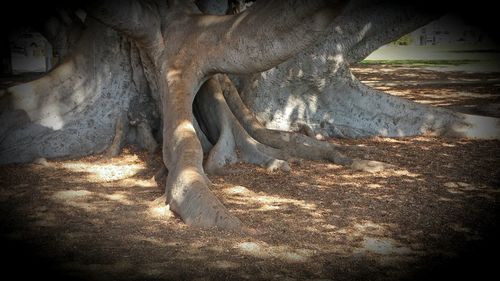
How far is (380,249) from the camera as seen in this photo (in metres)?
4.66

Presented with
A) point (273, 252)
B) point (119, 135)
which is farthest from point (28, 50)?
point (273, 252)

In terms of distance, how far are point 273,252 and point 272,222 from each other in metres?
0.75

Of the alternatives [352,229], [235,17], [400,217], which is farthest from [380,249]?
[235,17]

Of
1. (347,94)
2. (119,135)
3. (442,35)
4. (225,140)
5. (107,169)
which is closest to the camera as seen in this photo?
(107,169)

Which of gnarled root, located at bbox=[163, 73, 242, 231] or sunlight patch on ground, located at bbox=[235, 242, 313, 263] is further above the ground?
gnarled root, located at bbox=[163, 73, 242, 231]

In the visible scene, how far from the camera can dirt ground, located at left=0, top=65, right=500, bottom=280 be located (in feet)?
14.1

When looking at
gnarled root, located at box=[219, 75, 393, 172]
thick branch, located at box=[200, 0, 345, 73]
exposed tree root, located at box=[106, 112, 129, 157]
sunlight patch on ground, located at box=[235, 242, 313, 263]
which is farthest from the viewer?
exposed tree root, located at box=[106, 112, 129, 157]

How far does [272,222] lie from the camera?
5.32m

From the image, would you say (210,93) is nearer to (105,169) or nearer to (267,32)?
(105,169)

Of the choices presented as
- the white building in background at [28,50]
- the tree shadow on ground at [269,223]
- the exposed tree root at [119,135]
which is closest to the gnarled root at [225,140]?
the tree shadow on ground at [269,223]

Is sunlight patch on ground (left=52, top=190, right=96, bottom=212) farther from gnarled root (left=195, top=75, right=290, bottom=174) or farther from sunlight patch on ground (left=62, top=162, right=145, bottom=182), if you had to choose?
gnarled root (left=195, top=75, right=290, bottom=174)

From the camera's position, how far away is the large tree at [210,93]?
6152 millimetres

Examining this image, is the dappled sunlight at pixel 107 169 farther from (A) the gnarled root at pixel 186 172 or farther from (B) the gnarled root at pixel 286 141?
(B) the gnarled root at pixel 286 141

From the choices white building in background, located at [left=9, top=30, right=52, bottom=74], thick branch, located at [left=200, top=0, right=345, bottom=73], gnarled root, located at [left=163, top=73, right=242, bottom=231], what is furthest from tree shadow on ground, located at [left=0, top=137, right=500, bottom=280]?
white building in background, located at [left=9, top=30, right=52, bottom=74]
